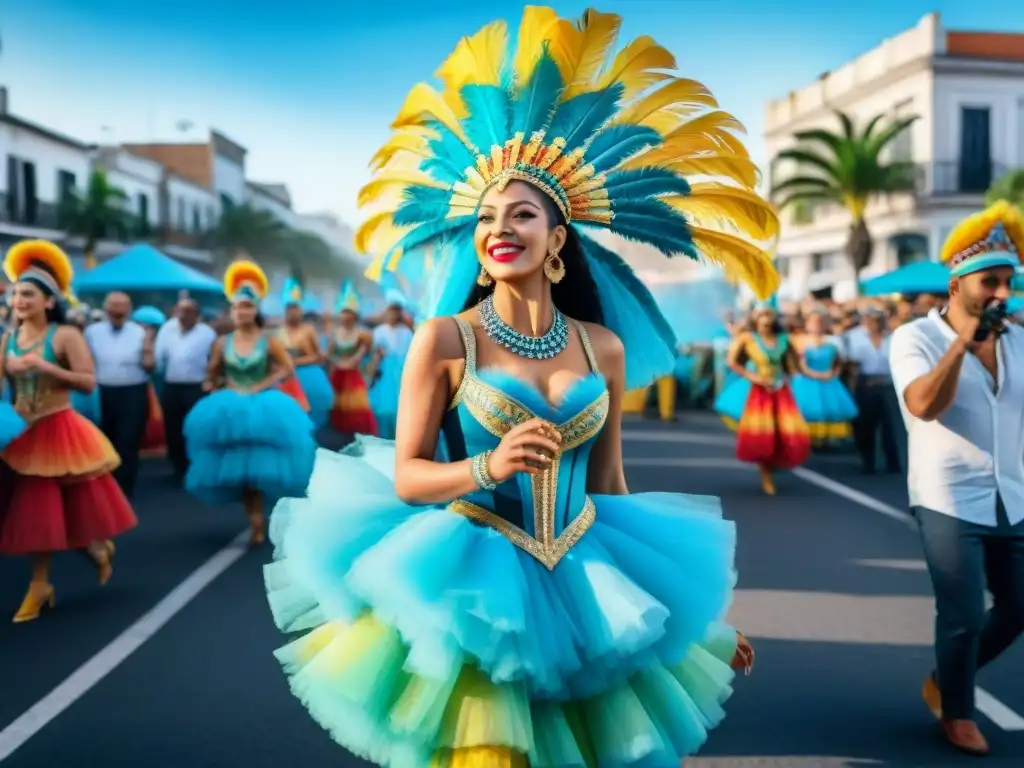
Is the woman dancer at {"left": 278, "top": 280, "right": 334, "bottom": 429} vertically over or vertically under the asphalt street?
over

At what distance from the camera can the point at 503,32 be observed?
3510mm

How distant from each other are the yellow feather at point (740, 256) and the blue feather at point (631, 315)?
0.82 feet

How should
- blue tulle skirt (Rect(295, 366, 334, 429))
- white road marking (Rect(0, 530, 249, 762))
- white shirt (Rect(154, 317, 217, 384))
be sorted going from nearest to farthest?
white road marking (Rect(0, 530, 249, 762))
white shirt (Rect(154, 317, 217, 384))
blue tulle skirt (Rect(295, 366, 334, 429))

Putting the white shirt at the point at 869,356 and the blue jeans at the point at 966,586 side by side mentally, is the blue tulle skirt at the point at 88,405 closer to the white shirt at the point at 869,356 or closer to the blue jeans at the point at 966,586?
the white shirt at the point at 869,356

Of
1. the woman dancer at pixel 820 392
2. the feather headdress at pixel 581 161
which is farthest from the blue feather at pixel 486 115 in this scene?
the woman dancer at pixel 820 392

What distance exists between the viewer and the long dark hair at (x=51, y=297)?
6965 mm

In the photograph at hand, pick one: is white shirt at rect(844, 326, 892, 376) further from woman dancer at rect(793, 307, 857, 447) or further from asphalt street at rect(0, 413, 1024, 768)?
asphalt street at rect(0, 413, 1024, 768)

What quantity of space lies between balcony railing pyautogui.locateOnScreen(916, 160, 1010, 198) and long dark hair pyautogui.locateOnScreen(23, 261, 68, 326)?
1411 inches

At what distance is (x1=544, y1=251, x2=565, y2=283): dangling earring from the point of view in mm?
3455

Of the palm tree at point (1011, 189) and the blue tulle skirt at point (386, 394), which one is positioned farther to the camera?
the palm tree at point (1011, 189)

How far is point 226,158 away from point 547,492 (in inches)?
2908

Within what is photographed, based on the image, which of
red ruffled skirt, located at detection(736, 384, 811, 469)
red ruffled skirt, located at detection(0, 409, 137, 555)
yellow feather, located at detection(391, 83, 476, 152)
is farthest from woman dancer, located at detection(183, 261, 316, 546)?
yellow feather, located at detection(391, 83, 476, 152)

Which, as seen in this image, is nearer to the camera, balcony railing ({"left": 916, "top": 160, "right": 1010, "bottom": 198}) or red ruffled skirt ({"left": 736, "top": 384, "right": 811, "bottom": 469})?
red ruffled skirt ({"left": 736, "top": 384, "right": 811, "bottom": 469})

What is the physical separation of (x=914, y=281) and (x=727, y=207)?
17.2 metres
